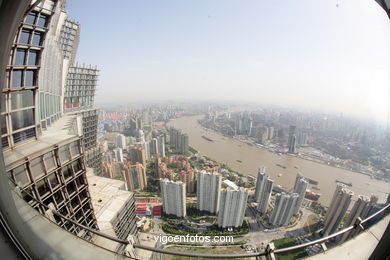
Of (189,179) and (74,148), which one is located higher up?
(74,148)

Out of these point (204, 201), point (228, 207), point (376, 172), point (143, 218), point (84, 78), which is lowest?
point (143, 218)

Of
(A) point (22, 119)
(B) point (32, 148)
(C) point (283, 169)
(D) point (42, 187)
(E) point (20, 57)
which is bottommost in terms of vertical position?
(C) point (283, 169)

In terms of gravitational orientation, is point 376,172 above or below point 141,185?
above

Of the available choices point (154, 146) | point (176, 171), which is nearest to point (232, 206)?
point (176, 171)

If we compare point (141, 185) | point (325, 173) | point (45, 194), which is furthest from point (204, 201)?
point (325, 173)

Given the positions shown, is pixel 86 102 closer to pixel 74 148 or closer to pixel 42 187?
pixel 74 148

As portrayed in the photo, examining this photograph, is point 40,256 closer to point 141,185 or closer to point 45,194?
point 45,194

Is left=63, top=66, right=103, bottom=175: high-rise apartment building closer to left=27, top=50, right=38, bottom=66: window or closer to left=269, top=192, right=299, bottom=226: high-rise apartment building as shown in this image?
left=27, top=50, right=38, bottom=66: window
